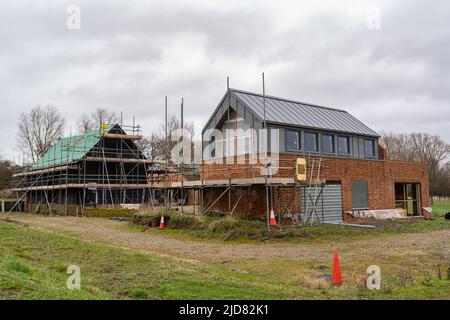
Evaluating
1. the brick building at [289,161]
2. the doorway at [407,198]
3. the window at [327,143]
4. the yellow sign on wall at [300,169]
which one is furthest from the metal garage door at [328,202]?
the doorway at [407,198]

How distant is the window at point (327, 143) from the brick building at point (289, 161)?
55 millimetres

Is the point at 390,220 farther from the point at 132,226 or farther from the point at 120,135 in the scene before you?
the point at 120,135

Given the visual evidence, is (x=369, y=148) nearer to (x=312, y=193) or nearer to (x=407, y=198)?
(x=407, y=198)

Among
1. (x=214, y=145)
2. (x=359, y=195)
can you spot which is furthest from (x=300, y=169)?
(x=359, y=195)

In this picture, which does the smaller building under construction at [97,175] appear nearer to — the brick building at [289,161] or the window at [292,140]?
the brick building at [289,161]

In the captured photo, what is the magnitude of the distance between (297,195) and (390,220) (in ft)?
22.5

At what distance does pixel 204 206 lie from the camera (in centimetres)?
2267

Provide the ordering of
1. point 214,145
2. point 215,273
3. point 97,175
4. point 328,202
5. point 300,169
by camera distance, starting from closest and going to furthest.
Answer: point 215,273 < point 300,169 < point 328,202 < point 214,145 < point 97,175

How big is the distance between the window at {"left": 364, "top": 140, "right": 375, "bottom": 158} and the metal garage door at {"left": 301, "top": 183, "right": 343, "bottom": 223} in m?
3.92

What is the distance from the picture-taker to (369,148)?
82.1ft

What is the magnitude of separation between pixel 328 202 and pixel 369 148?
5738 millimetres
